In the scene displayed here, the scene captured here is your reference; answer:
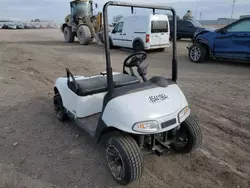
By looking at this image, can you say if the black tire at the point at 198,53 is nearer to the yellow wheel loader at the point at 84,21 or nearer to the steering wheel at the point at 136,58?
the steering wheel at the point at 136,58

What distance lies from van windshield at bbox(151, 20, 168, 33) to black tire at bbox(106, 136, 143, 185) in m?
9.04

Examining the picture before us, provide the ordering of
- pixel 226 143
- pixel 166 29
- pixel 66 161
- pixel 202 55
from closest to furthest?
1. pixel 66 161
2. pixel 226 143
3. pixel 202 55
4. pixel 166 29

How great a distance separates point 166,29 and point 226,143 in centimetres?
888

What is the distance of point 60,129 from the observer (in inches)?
143

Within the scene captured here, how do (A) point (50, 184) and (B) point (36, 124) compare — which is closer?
(A) point (50, 184)

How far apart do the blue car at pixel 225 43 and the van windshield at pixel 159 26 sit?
2.43 metres

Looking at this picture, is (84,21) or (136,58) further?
(84,21)

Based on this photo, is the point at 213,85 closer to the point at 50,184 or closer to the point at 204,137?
the point at 204,137

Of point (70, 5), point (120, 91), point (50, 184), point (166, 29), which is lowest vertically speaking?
point (50, 184)

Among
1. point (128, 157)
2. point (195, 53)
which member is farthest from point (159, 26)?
point (128, 157)

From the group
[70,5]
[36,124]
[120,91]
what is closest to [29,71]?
[36,124]

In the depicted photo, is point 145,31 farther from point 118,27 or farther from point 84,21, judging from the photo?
point 84,21

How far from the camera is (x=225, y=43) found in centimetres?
784

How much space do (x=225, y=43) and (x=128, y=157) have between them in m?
7.09
